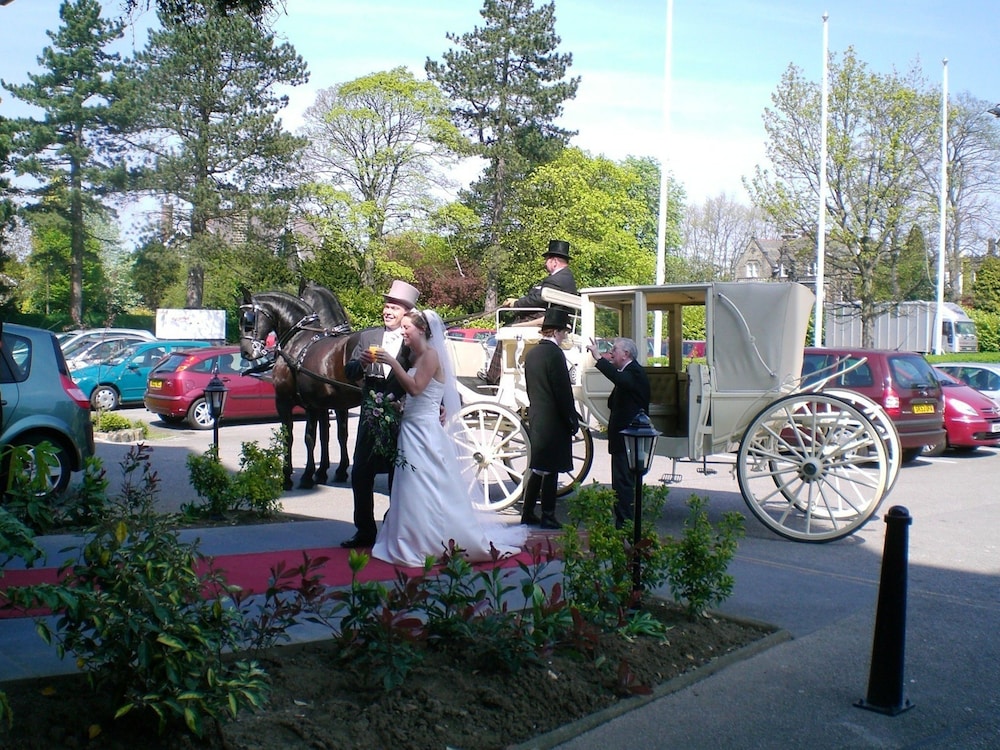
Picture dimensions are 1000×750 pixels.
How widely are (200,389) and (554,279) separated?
37.4 ft

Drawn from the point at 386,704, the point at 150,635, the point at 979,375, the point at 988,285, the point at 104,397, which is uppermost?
the point at 988,285

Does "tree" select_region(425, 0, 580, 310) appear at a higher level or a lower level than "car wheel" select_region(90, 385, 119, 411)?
higher

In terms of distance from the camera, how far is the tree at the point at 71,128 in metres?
40.2

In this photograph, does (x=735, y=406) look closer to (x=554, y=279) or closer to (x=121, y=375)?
(x=554, y=279)

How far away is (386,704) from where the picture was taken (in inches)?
180

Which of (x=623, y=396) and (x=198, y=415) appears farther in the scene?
(x=198, y=415)

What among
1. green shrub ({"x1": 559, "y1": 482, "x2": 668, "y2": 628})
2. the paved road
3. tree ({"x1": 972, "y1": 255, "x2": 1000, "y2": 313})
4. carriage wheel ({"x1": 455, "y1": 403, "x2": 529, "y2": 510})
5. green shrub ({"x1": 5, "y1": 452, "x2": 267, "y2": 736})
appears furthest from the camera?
tree ({"x1": 972, "y1": 255, "x2": 1000, "y2": 313})

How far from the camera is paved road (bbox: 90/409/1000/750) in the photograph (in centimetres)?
485

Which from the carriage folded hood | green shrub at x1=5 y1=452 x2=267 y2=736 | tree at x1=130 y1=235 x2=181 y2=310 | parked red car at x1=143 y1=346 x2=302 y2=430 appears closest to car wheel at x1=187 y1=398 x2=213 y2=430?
parked red car at x1=143 y1=346 x2=302 y2=430

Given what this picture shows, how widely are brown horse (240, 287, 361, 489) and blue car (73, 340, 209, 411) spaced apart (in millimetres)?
12139

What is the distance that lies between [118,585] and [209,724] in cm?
73

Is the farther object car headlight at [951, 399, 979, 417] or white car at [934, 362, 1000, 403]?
white car at [934, 362, 1000, 403]

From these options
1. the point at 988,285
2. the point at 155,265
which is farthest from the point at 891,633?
the point at 988,285

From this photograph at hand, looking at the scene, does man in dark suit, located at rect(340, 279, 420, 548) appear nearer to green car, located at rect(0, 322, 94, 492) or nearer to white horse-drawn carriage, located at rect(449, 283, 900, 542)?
white horse-drawn carriage, located at rect(449, 283, 900, 542)
